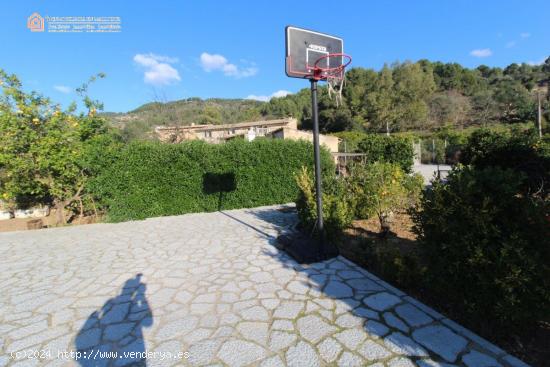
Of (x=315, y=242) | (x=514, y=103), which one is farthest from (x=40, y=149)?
(x=514, y=103)

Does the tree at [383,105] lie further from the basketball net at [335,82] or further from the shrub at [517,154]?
the basketball net at [335,82]

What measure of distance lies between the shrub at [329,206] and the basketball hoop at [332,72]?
6.21 ft

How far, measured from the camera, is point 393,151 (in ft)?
39.0

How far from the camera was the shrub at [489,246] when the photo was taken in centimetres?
200

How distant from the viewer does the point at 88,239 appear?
603 centimetres

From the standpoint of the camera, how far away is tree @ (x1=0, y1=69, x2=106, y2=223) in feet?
22.7

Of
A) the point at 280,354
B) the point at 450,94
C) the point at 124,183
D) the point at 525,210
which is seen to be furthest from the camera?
the point at 450,94

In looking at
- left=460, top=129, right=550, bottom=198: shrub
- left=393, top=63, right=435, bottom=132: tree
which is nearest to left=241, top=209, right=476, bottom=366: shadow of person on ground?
left=460, top=129, right=550, bottom=198: shrub

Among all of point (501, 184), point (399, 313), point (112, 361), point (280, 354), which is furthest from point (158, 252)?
point (501, 184)

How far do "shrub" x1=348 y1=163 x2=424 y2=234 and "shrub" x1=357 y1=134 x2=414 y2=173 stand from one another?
5521 mm

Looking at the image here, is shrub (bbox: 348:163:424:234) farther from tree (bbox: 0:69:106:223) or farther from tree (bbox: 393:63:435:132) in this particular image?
tree (bbox: 393:63:435:132)

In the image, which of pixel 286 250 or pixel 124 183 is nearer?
pixel 286 250

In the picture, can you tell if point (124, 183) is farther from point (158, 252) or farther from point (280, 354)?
point (280, 354)

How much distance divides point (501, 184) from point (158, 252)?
5209 millimetres
